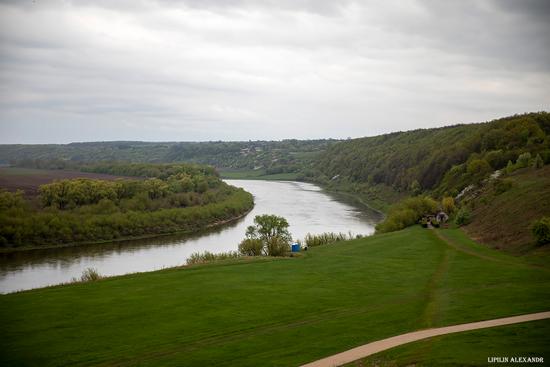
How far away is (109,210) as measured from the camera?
85750mm

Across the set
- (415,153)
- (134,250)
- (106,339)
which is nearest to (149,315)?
(106,339)

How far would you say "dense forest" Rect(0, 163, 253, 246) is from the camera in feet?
228

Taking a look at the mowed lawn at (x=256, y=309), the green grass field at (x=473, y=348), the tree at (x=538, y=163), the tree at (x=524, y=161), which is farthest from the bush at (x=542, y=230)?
the tree at (x=524, y=161)

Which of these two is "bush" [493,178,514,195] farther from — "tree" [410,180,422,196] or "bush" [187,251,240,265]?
"tree" [410,180,422,196]

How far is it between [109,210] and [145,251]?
23.3 metres

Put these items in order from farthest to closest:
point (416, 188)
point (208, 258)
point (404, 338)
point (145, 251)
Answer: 1. point (416, 188)
2. point (145, 251)
3. point (208, 258)
4. point (404, 338)

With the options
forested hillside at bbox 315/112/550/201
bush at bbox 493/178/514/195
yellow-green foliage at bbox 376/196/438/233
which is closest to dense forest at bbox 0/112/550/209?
forested hillside at bbox 315/112/550/201

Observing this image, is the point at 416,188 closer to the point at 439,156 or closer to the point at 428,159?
the point at 439,156

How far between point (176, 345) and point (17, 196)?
6768 centimetres

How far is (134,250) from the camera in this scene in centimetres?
6694

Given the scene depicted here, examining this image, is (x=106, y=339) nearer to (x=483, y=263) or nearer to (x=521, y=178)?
(x=483, y=263)

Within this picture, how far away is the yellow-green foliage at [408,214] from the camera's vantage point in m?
58.8

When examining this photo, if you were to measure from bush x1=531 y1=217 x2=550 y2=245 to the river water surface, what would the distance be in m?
35.9

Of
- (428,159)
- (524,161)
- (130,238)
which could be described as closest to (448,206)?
(524,161)
